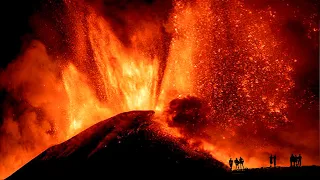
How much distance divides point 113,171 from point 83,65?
537 inches

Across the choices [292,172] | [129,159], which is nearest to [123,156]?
[129,159]

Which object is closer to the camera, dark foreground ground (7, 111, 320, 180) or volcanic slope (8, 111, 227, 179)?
dark foreground ground (7, 111, 320, 180)

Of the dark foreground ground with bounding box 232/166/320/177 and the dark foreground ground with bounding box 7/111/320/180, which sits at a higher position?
the dark foreground ground with bounding box 7/111/320/180

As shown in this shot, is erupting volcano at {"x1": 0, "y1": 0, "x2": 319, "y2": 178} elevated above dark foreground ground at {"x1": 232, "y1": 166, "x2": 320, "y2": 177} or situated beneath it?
elevated above

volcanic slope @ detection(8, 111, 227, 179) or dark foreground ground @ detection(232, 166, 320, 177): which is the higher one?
volcanic slope @ detection(8, 111, 227, 179)

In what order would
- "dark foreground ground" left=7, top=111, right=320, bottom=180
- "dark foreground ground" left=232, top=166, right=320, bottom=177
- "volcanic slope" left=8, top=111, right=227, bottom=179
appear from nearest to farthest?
"dark foreground ground" left=232, top=166, right=320, bottom=177 → "dark foreground ground" left=7, top=111, right=320, bottom=180 → "volcanic slope" left=8, top=111, right=227, bottom=179

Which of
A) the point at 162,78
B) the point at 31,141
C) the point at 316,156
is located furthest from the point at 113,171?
the point at 31,141

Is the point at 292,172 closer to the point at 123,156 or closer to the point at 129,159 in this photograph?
the point at 129,159

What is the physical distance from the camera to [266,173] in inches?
530

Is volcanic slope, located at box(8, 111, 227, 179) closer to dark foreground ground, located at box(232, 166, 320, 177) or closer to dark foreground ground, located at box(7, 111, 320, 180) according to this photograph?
dark foreground ground, located at box(7, 111, 320, 180)

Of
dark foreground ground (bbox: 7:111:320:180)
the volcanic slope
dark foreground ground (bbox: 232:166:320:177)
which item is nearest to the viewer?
dark foreground ground (bbox: 232:166:320:177)

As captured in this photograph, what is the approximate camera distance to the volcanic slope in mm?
16016

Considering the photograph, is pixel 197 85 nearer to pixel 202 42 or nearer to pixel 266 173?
pixel 202 42

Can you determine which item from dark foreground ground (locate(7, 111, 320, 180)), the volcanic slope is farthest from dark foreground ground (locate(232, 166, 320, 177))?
the volcanic slope
